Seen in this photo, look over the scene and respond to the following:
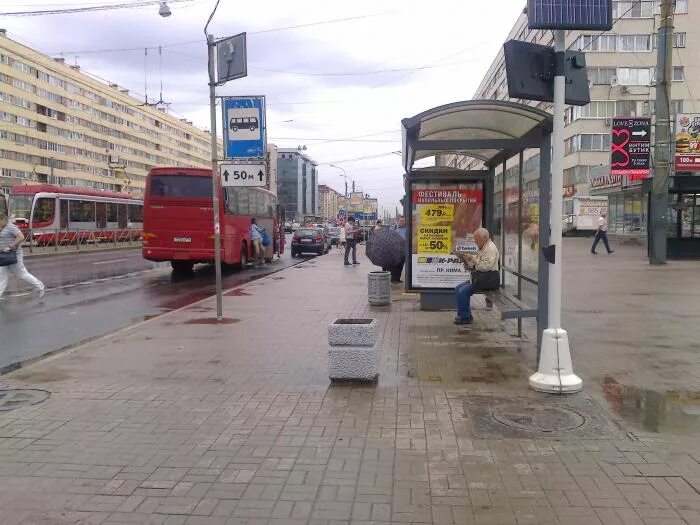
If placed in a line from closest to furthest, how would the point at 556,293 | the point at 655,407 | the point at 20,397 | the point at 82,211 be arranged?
the point at 655,407 < the point at 20,397 < the point at 556,293 < the point at 82,211

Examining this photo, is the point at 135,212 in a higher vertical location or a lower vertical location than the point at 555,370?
higher

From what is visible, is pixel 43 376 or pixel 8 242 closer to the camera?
pixel 43 376

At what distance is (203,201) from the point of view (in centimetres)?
1920

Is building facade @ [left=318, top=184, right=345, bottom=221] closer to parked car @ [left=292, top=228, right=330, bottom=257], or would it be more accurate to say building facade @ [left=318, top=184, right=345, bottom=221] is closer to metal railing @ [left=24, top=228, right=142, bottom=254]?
metal railing @ [left=24, top=228, right=142, bottom=254]

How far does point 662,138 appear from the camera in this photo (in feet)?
66.7

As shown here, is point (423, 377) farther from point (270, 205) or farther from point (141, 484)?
point (270, 205)

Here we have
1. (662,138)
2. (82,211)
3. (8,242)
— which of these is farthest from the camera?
(82,211)

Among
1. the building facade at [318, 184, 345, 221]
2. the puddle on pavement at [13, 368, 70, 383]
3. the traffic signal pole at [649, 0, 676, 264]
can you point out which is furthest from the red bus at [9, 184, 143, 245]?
the building facade at [318, 184, 345, 221]

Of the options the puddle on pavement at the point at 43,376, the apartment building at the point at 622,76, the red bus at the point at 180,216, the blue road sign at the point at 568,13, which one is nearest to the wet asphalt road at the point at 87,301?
the puddle on pavement at the point at 43,376

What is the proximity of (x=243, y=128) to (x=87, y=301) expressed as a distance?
596 cm

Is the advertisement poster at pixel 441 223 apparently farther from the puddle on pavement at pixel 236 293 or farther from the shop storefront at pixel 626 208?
the shop storefront at pixel 626 208

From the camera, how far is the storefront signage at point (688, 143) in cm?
2186

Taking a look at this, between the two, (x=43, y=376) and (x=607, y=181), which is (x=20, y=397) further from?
(x=607, y=181)

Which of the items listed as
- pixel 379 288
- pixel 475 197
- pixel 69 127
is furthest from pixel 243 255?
pixel 69 127
